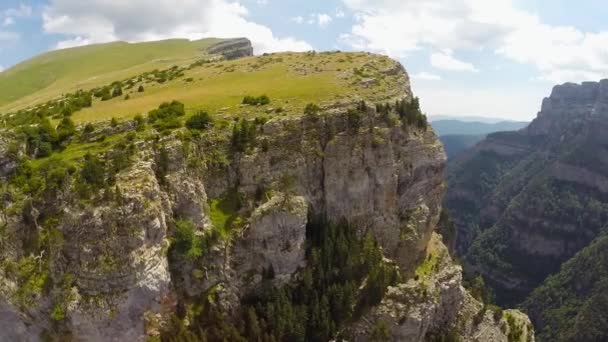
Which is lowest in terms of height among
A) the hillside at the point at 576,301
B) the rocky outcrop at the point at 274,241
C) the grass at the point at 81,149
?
the hillside at the point at 576,301

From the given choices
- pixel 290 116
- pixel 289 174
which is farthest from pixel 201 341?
pixel 290 116

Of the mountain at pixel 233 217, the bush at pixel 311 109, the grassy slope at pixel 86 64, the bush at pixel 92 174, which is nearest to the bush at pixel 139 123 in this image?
the mountain at pixel 233 217

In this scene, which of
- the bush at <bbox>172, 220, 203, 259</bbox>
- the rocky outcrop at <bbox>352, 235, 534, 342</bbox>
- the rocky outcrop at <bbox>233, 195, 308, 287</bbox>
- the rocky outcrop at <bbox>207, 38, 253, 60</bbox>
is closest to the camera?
the bush at <bbox>172, 220, 203, 259</bbox>

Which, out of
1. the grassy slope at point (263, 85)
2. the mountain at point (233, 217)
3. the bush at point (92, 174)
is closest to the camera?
the mountain at point (233, 217)

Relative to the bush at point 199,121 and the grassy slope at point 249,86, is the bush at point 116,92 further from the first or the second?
the bush at point 199,121

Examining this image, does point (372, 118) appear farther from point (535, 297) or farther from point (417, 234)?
point (535, 297)

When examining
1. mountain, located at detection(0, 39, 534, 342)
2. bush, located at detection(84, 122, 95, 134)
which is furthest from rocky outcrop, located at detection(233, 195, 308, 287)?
bush, located at detection(84, 122, 95, 134)

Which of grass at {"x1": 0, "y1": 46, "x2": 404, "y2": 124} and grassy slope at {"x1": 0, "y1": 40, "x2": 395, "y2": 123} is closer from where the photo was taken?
grass at {"x1": 0, "y1": 46, "x2": 404, "y2": 124}

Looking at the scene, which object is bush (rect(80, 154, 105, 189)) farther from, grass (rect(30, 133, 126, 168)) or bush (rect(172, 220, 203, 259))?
bush (rect(172, 220, 203, 259))

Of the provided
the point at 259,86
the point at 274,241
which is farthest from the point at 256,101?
the point at 274,241
